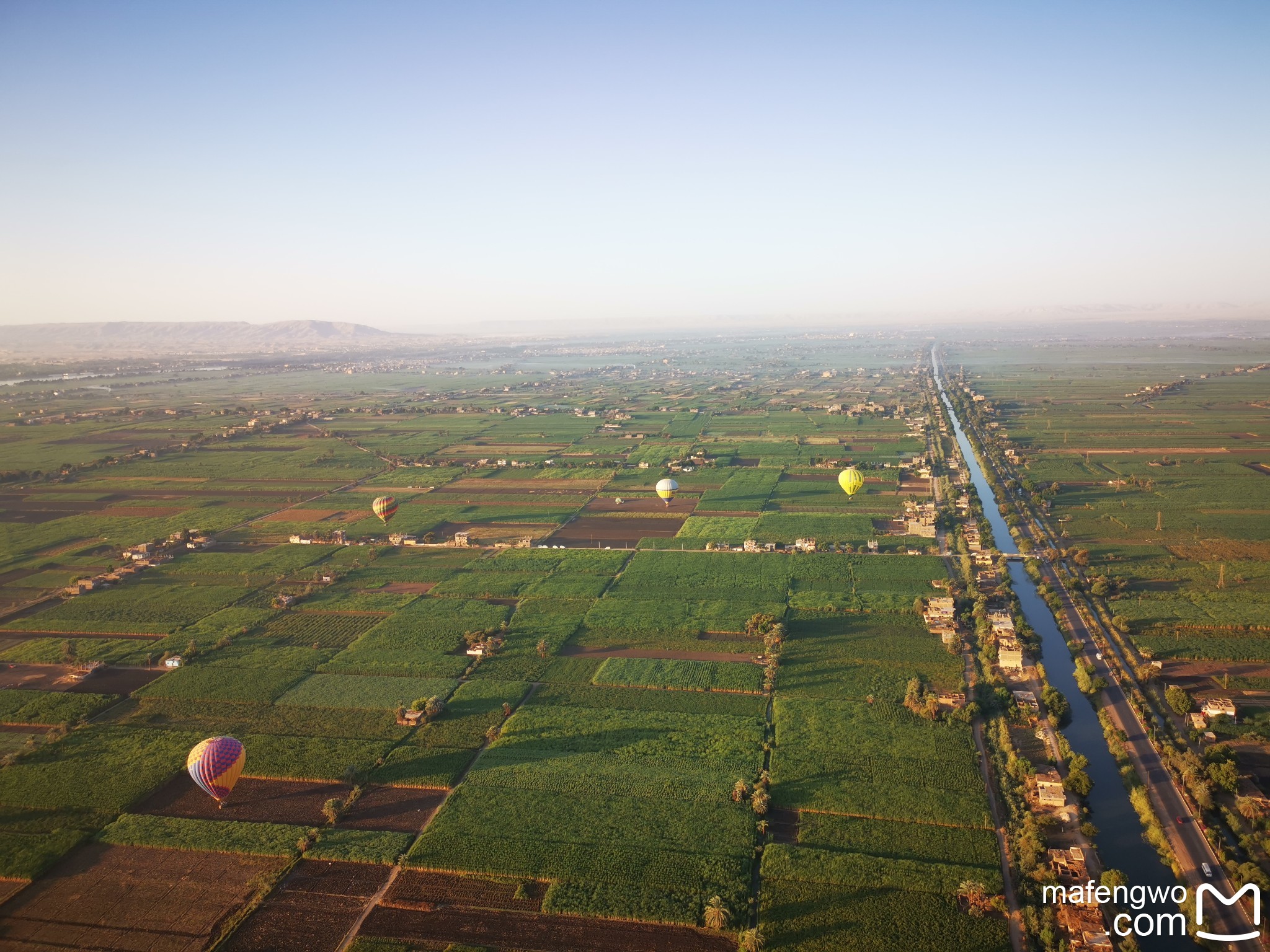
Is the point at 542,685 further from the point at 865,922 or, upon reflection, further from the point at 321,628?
the point at 865,922

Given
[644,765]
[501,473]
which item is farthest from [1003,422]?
[644,765]

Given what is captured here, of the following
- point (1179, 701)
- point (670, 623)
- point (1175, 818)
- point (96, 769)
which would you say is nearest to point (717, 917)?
point (1175, 818)

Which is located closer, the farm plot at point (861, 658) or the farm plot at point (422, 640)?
the farm plot at point (861, 658)

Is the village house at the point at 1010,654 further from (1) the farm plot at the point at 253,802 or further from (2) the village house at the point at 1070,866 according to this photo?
(1) the farm plot at the point at 253,802

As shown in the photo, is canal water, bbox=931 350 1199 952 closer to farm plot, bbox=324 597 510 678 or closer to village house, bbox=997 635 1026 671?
village house, bbox=997 635 1026 671

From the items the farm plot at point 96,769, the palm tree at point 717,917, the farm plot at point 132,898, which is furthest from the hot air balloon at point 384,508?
the palm tree at point 717,917

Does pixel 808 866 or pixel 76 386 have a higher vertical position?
pixel 76 386

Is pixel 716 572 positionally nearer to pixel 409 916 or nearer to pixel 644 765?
pixel 644 765
